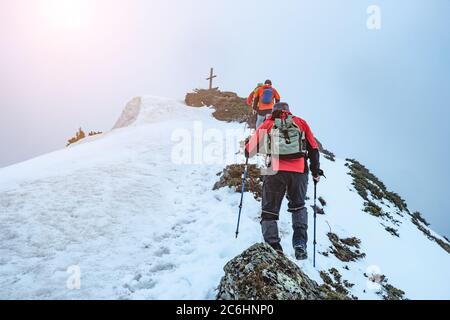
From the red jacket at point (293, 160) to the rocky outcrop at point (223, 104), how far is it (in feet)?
43.6

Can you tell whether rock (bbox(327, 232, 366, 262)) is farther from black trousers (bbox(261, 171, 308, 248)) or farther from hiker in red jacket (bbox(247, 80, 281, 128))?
hiker in red jacket (bbox(247, 80, 281, 128))

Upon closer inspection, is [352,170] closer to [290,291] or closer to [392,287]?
[392,287]

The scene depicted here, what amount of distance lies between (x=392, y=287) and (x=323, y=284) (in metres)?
2.63

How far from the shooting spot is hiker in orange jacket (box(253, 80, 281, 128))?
14133mm

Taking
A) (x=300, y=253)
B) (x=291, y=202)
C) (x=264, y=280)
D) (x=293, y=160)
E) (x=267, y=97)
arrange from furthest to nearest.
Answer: (x=267, y=97) < (x=291, y=202) < (x=293, y=160) < (x=300, y=253) < (x=264, y=280)

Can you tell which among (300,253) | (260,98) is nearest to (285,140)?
(300,253)

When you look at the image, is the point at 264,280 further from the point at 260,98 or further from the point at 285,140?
the point at 260,98

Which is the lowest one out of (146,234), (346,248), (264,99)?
(346,248)

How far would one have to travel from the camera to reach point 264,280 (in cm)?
495

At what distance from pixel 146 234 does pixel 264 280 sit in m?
4.36

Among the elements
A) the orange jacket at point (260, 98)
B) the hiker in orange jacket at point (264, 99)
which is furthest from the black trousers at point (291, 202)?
the orange jacket at point (260, 98)

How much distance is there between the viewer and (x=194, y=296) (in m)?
5.52

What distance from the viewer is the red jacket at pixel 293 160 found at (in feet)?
22.3
